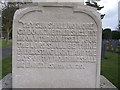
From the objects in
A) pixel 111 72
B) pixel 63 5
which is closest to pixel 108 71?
pixel 111 72

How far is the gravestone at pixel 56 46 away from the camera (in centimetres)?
409

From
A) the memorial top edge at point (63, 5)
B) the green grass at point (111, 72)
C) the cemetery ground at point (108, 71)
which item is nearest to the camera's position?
the memorial top edge at point (63, 5)

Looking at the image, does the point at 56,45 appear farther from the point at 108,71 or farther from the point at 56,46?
the point at 108,71

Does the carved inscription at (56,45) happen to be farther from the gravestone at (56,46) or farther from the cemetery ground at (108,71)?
the cemetery ground at (108,71)

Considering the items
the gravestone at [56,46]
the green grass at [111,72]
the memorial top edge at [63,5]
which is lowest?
the green grass at [111,72]

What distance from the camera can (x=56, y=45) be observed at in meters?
4.15

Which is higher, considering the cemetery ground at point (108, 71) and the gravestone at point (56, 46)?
the gravestone at point (56, 46)

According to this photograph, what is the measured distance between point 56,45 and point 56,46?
0.06ft

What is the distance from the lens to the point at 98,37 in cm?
416

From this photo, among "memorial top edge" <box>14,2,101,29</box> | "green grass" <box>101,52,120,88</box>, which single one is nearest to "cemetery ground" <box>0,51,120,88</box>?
"green grass" <box>101,52,120,88</box>

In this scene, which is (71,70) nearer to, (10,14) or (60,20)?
(60,20)

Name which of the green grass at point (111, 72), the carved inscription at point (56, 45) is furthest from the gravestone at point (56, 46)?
the green grass at point (111, 72)

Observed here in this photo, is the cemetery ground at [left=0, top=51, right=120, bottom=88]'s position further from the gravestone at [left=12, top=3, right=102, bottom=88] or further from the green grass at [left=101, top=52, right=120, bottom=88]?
the gravestone at [left=12, top=3, right=102, bottom=88]

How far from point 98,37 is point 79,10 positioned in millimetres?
636
